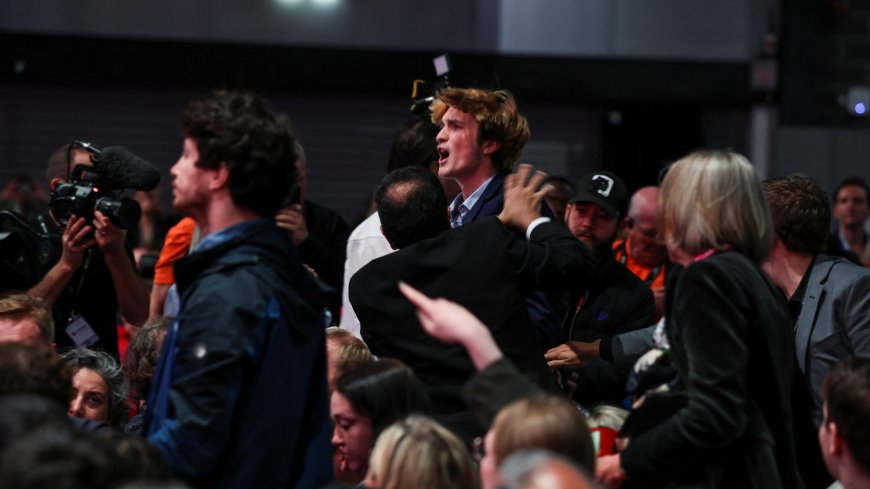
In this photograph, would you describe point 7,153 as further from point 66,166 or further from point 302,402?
point 302,402

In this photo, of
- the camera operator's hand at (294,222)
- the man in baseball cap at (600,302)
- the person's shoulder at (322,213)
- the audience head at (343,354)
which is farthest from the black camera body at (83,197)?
the man in baseball cap at (600,302)

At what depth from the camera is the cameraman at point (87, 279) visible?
17.5ft

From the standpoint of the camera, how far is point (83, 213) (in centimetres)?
529

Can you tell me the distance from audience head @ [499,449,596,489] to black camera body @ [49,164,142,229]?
9.69ft

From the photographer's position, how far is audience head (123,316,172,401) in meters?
4.96

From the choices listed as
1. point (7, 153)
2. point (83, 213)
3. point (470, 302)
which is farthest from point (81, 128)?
point (470, 302)

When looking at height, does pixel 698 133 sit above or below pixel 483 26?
below

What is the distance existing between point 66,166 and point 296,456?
291cm

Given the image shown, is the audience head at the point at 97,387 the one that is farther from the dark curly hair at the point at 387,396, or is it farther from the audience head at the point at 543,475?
the audience head at the point at 543,475

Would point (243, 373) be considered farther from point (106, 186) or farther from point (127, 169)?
point (106, 186)

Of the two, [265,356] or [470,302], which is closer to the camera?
[265,356]

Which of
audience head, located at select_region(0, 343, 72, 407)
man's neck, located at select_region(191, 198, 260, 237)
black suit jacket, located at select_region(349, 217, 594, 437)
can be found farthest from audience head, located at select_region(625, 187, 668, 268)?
audience head, located at select_region(0, 343, 72, 407)

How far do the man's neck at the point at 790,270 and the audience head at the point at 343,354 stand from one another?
58.2 inches

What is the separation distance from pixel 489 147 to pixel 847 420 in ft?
6.05
